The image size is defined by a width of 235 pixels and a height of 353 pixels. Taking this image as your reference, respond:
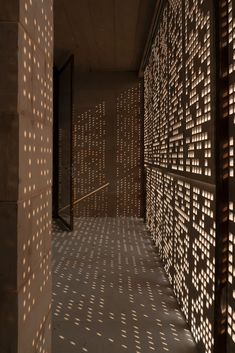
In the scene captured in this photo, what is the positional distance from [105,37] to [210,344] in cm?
717

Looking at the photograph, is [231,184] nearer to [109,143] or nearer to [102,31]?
[102,31]

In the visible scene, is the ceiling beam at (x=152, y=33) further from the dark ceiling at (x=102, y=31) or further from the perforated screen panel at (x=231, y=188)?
the perforated screen panel at (x=231, y=188)

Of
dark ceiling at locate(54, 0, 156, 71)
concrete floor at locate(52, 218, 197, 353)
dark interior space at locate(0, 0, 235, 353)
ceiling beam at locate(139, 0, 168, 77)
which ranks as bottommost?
concrete floor at locate(52, 218, 197, 353)

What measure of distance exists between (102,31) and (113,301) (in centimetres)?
546

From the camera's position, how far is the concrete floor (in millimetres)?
4039

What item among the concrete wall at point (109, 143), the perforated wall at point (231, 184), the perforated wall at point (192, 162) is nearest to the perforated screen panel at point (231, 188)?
the perforated wall at point (231, 184)

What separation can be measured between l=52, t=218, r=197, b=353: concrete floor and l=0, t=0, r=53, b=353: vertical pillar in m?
1.42

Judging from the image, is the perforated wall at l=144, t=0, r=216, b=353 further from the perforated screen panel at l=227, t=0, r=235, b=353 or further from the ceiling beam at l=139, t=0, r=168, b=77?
the ceiling beam at l=139, t=0, r=168, b=77

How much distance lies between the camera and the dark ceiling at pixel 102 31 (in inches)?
293

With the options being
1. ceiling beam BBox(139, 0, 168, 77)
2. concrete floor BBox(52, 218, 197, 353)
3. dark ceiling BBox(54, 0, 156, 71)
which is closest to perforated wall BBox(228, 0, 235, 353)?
concrete floor BBox(52, 218, 197, 353)

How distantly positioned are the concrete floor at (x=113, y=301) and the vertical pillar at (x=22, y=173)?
4.64 ft

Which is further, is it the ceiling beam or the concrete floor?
the ceiling beam

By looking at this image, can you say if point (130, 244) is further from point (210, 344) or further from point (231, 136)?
point (231, 136)
